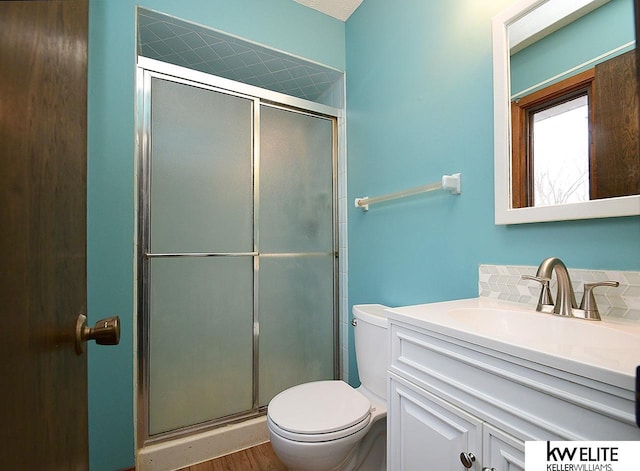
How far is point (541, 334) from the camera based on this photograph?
0.87 meters

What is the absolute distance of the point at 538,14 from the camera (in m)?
1.00

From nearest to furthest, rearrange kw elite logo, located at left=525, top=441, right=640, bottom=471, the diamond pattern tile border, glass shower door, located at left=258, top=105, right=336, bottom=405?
kw elite logo, located at left=525, top=441, right=640, bottom=471 → the diamond pattern tile border → glass shower door, located at left=258, top=105, right=336, bottom=405

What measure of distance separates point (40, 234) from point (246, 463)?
5.51 ft

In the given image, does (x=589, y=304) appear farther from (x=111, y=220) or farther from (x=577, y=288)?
(x=111, y=220)

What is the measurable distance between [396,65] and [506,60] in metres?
0.67

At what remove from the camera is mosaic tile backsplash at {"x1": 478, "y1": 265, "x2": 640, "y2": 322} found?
774mm

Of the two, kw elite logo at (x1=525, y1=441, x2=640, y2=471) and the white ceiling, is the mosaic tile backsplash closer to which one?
kw elite logo at (x1=525, y1=441, x2=640, y2=471)

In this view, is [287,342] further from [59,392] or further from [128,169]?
[59,392]

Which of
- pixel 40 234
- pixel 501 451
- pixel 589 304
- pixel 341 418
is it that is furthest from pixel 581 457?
pixel 40 234

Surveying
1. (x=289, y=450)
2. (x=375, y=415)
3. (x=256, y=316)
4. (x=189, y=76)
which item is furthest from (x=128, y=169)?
(x=375, y=415)

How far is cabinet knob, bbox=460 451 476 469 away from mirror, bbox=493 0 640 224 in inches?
28.2

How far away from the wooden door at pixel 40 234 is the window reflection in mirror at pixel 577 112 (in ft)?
4.07

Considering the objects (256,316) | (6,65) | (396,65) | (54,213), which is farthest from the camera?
(256,316)

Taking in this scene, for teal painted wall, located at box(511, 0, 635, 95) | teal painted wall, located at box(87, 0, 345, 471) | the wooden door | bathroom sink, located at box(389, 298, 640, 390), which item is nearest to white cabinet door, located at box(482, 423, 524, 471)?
bathroom sink, located at box(389, 298, 640, 390)
